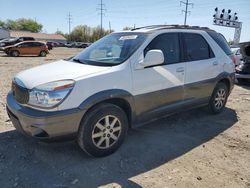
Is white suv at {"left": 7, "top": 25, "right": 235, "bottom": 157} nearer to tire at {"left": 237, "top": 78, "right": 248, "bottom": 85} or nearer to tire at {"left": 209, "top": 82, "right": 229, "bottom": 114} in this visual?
tire at {"left": 209, "top": 82, "right": 229, "bottom": 114}

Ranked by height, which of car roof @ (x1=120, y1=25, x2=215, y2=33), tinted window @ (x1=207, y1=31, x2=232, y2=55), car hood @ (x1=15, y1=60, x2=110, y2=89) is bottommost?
car hood @ (x1=15, y1=60, x2=110, y2=89)

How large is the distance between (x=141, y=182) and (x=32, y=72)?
2166 millimetres

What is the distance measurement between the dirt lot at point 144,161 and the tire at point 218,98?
69 centimetres

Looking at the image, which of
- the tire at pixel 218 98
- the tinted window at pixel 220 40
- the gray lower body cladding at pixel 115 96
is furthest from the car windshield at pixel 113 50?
the tire at pixel 218 98

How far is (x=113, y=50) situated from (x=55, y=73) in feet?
3.71

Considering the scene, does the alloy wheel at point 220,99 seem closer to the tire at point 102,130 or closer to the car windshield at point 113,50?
the car windshield at point 113,50

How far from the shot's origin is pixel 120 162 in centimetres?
349

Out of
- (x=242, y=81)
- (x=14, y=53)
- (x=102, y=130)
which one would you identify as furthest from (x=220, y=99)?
(x=14, y=53)

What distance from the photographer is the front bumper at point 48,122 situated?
3.01m

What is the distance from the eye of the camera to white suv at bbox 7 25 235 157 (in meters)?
3.10

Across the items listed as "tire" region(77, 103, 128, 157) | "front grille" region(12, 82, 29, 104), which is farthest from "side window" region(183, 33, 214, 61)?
"front grille" region(12, 82, 29, 104)

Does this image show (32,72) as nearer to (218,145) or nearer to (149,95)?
(149,95)

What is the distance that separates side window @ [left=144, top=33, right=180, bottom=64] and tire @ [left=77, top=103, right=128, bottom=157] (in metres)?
1.23

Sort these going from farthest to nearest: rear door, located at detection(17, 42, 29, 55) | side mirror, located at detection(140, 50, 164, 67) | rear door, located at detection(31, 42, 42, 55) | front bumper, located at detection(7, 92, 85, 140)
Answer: rear door, located at detection(31, 42, 42, 55) < rear door, located at detection(17, 42, 29, 55) < side mirror, located at detection(140, 50, 164, 67) < front bumper, located at detection(7, 92, 85, 140)
